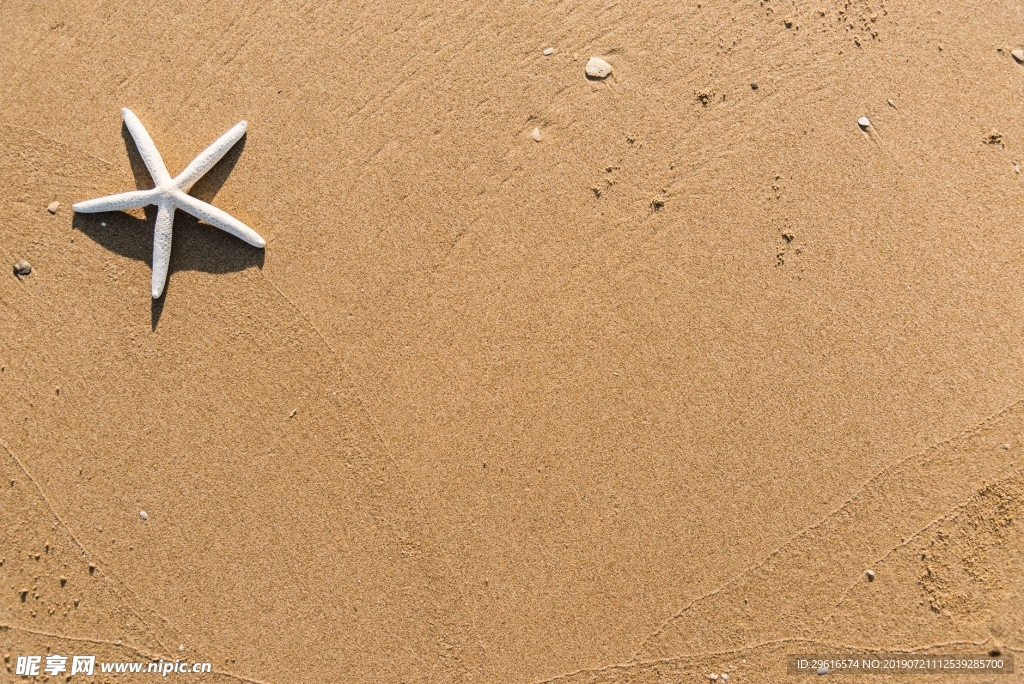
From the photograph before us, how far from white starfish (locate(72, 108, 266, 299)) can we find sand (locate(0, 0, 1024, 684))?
0.11 metres

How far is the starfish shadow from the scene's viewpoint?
3.17 metres

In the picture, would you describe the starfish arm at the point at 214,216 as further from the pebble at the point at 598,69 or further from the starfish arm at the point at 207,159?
the pebble at the point at 598,69

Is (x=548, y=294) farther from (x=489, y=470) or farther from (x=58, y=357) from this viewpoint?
(x=58, y=357)

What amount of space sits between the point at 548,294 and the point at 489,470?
97cm

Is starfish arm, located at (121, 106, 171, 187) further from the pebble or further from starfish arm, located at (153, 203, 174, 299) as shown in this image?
the pebble

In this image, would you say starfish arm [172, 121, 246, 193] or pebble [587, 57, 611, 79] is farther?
pebble [587, 57, 611, 79]

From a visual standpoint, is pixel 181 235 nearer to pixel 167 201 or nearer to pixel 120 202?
pixel 167 201

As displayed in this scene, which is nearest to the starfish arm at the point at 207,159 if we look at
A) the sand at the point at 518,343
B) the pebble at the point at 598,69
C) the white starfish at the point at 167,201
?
the white starfish at the point at 167,201

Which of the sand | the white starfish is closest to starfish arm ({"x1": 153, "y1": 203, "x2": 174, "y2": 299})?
the white starfish

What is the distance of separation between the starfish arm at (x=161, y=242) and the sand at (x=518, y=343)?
10 centimetres

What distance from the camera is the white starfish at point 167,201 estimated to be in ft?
10.0

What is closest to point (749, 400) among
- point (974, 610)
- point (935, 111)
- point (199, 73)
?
point (974, 610)

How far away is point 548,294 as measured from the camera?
10.3ft

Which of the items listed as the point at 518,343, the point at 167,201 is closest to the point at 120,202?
the point at 167,201
